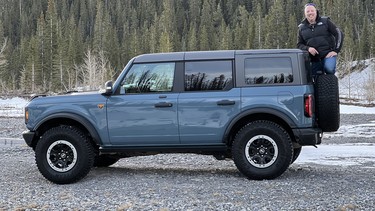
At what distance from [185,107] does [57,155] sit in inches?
87.3

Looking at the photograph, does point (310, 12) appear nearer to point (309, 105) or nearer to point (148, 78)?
point (309, 105)

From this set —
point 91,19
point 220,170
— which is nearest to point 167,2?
point 91,19

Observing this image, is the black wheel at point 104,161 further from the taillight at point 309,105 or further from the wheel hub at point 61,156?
the taillight at point 309,105

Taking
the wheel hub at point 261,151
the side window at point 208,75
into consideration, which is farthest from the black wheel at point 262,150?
the side window at point 208,75

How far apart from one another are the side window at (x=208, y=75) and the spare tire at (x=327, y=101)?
1.40 metres

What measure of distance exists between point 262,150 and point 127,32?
131936 millimetres

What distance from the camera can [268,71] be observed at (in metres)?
7.49

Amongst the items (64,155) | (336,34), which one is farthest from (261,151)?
(64,155)

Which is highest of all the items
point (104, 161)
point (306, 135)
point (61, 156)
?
point (306, 135)

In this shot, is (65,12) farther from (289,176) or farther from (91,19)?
(289,176)

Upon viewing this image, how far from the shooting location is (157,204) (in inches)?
235

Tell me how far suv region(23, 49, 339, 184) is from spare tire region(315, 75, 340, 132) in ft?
0.05

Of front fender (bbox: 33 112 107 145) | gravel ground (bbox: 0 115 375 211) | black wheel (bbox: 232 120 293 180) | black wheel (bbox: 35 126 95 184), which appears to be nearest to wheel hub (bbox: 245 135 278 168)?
black wheel (bbox: 232 120 293 180)

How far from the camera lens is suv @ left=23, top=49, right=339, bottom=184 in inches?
289
